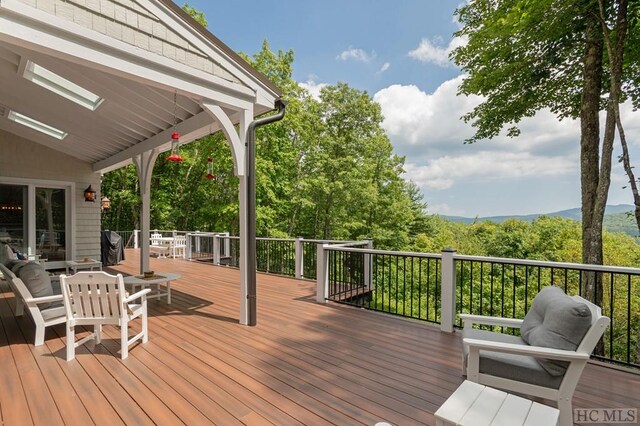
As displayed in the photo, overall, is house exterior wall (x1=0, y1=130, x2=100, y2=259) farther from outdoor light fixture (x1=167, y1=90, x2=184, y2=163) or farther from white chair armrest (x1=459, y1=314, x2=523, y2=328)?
→ white chair armrest (x1=459, y1=314, x2=523, y2=328)

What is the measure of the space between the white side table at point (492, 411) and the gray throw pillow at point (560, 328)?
2.17 feet

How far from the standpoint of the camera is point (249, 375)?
2.75m

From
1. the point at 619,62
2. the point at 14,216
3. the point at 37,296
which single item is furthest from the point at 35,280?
the point at 619,62

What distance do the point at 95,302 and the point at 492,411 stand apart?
141 inches

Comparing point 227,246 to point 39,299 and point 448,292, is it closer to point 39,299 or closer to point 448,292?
point 39,299

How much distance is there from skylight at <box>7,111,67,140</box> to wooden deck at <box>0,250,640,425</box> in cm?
441

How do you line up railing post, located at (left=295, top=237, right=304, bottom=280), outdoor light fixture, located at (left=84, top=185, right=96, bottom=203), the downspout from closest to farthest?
the downspout < railing post, located at (left=295, top=237, right=304, bottom=280) < outdoor light fixture, located at (left=84, top=185, right=96, bottom=203)

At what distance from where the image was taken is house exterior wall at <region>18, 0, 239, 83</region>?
2777 mm

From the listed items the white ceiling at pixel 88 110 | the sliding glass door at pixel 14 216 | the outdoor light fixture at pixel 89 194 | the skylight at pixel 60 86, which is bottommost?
the sliding glass door at pixel 14 216

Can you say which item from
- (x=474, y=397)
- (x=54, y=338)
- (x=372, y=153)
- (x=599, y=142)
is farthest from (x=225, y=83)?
(x=372, y=153)

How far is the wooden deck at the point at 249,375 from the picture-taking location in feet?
7.24

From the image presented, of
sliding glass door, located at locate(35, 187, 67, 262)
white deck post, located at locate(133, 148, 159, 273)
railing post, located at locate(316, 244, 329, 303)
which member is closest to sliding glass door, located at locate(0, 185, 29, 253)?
sliding glass door, located at locate(35, 187, 67, 262)

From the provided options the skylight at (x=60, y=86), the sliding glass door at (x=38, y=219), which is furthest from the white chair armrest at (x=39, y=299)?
the sliding glass door at (x=38, y=219)

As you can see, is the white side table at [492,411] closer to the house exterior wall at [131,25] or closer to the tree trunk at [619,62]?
the house exterior wall at [131,25]
